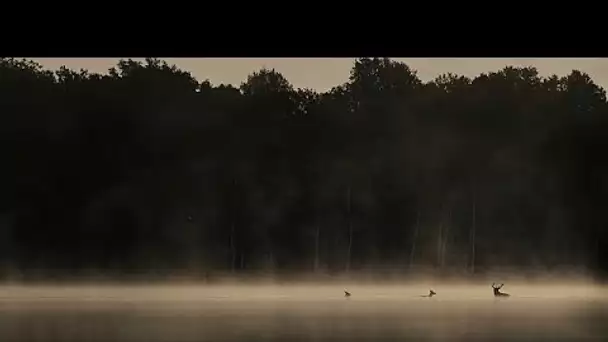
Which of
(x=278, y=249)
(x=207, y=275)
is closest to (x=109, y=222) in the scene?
(x=207, y=275)

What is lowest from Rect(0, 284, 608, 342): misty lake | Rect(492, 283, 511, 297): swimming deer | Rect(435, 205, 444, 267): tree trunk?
Rect(0, 284, 608, 342): misty lake

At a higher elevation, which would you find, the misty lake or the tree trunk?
the tree trunk

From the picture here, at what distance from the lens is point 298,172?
6.74m

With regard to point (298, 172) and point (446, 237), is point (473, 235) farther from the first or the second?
point (298, 172)

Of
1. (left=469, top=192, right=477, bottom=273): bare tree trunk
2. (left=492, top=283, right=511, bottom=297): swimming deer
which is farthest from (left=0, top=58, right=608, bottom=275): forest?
(left=492, top=283, right=511, bottom=297): swimming deer

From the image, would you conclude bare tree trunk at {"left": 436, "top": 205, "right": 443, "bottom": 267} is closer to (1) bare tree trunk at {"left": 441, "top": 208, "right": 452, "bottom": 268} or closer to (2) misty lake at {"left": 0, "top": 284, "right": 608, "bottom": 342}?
(1) bare tree trunk at {"left": 441, "top": 208, "right": 452, "bottom": 268}

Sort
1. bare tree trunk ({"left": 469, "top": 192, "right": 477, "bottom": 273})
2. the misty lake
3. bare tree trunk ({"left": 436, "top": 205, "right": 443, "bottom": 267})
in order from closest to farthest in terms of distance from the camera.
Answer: the misty lake < bare tree trunk ({"left": 436, "top": 205, "right": 443, "bottom": 267}) < bare tree trunk ({"left": 469, "top": 192, "right": 477, "bottom": 273})

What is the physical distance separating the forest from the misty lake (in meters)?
0.22

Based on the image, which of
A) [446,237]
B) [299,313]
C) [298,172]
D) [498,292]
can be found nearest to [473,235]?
[446,237]

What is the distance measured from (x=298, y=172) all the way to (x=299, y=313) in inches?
50.6

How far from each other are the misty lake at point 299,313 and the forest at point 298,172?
0.73ft

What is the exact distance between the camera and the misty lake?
4.72 metres

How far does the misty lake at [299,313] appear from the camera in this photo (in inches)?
186

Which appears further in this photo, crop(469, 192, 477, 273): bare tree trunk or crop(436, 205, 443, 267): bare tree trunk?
crop(469, 192, 477, 273): bare tree trunk
